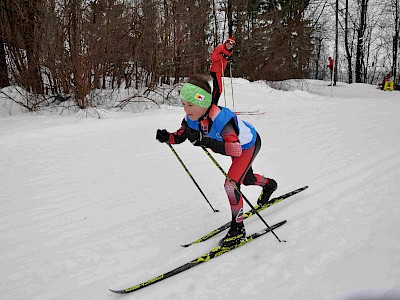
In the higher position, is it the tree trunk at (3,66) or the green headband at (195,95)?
the tree trunk at (3,66)

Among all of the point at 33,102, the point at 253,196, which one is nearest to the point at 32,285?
the point at 253,196

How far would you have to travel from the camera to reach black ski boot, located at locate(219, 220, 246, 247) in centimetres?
287

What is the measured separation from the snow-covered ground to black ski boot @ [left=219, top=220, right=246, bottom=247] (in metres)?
0.08

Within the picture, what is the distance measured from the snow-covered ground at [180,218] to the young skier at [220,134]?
1.24 feet

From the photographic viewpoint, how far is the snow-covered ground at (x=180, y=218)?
95.4 inches

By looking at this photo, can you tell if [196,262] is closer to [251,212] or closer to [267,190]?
[251,212]

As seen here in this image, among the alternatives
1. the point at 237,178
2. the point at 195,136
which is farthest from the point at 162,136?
the point at 237,178

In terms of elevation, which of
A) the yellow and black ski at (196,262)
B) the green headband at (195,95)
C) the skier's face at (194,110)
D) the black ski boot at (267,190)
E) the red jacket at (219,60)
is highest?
the red jacket at (219,60)

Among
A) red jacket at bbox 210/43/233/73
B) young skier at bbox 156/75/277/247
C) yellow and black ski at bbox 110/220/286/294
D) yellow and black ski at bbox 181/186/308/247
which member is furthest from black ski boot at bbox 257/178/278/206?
red jacket at bbox 210/43/233/73

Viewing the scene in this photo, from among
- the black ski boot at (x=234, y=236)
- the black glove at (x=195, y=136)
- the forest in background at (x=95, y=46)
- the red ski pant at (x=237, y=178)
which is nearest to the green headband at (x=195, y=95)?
the black glove at (x=195, y=136)

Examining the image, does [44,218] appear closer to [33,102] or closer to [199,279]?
[199,279]

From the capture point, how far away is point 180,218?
11.7 feet

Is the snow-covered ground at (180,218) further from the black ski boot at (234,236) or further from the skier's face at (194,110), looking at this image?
the skier's face at (194,110)

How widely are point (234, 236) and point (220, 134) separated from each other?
0.97 metres
